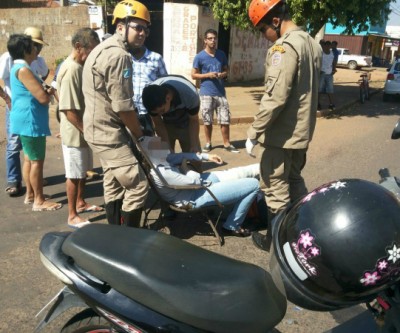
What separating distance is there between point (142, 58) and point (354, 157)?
377 centimetres

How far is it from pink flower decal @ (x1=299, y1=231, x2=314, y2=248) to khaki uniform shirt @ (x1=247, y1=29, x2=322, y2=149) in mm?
1818

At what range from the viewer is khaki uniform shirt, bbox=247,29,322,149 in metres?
3.26

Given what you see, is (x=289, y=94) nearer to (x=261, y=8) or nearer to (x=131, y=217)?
(x=261, y=8)

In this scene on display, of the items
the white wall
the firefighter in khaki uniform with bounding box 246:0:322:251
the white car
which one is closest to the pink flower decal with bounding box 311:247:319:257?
the firefighter in khaki uniform with bounding box 246:0:322:251

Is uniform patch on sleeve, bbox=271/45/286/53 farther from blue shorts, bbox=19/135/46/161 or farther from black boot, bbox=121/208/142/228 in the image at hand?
blue shorts, bbox=19/135/46/161

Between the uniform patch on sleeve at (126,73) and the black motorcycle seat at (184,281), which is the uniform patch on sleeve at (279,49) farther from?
the black motorcycle seat at (184,281)

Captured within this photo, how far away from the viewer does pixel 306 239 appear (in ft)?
5.43

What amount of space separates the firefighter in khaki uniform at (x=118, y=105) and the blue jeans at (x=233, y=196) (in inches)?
21.9

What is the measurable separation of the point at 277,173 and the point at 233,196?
1.53 ft

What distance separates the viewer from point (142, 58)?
538cm

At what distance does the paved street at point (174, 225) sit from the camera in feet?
9.52

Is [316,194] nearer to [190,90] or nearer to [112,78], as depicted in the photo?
[112,78]

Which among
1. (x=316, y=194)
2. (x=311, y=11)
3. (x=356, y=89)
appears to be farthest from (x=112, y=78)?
(x=356, y=89)

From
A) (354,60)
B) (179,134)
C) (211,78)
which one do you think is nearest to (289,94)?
(179,134)
